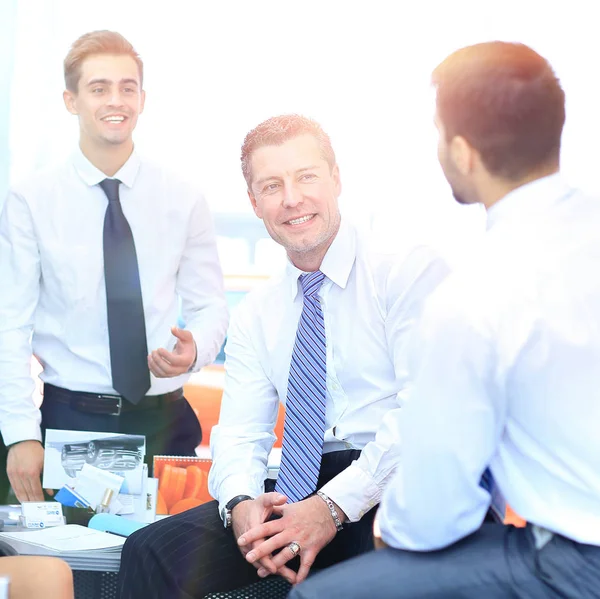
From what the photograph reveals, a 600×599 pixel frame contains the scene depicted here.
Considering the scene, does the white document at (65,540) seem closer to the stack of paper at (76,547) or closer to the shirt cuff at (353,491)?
the stack of paper at (76,547)

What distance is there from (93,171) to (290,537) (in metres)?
1.39

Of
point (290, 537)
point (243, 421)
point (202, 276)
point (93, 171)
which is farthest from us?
point (202, 276)

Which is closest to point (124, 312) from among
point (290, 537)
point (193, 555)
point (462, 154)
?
point (193, 555)

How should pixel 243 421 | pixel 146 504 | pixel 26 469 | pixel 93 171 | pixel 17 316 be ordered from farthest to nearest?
pixel 93 171, pixel 17 316, pixel 26 469, pixel 146 504, pixel 243 421

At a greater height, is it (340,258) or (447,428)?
(340,258)

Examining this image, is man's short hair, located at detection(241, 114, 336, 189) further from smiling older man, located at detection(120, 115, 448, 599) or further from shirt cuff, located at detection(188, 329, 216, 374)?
shirt cuff, located at detection(188, 329, 216, 374)

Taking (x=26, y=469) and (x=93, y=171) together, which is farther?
(x=93, y=171)

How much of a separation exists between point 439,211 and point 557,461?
2.99m

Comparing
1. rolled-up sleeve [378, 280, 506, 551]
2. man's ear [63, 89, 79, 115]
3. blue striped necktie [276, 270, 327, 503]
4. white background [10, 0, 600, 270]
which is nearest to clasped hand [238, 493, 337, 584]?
blue striped necktie [276, 270, 327, 503]

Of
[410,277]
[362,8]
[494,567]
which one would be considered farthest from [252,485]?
[362,8]

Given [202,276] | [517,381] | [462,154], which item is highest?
[462,154]

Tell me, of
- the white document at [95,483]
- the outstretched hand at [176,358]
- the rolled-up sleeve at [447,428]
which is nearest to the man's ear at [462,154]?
the rolled-up sleeve at [447,428]

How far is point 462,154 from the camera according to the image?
1231mm

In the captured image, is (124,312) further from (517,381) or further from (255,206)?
(517,381)
